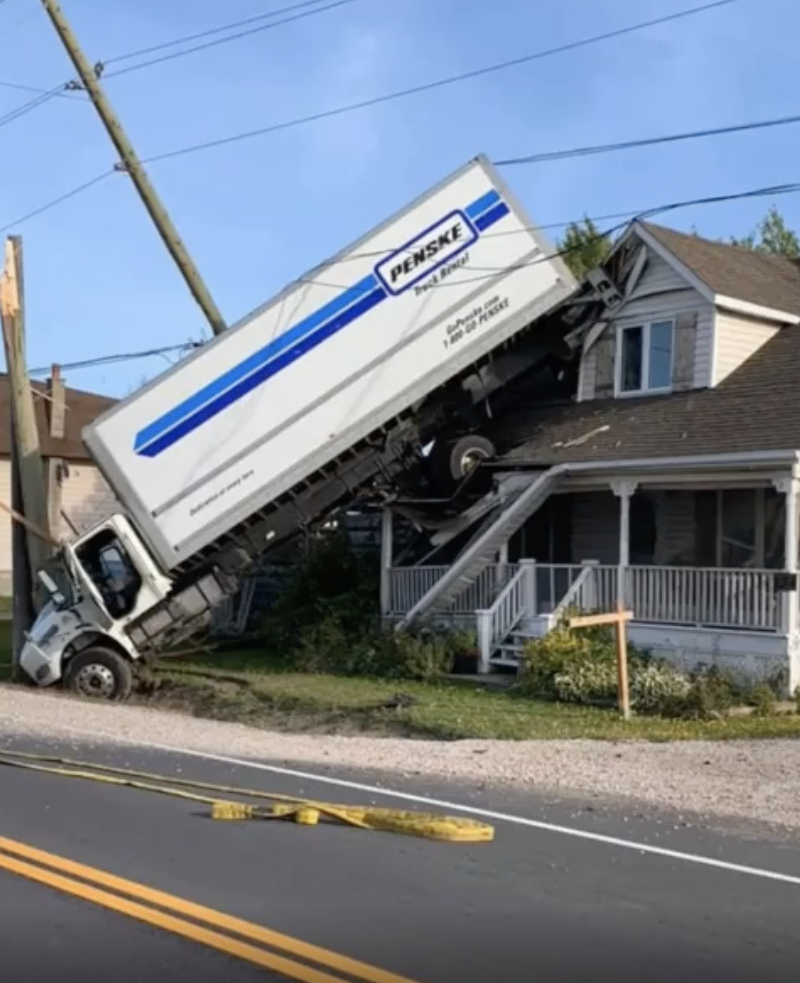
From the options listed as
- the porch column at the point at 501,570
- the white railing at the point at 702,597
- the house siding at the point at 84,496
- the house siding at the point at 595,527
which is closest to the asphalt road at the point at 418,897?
the white railing at the point at 702,597

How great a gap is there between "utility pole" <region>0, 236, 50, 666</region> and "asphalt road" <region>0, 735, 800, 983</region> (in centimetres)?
1274

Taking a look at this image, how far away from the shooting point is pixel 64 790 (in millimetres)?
11047

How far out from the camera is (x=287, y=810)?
10000 mm

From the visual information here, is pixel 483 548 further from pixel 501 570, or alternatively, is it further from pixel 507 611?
pixel 507 611

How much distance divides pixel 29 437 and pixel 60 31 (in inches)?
310

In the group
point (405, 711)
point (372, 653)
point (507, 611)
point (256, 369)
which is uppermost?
point (256, 369)

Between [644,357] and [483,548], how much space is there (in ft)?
13.8

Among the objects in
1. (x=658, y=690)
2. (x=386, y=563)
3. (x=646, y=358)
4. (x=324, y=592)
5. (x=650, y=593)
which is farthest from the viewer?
(x=324, y=592)

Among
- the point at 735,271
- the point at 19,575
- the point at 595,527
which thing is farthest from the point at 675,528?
the point at 19,575

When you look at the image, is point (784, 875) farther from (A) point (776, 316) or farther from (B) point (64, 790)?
(A) point (776, 316)

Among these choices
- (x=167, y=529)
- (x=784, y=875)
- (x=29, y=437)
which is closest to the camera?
(x=784, y=875)

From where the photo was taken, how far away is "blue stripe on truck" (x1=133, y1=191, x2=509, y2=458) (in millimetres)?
20109

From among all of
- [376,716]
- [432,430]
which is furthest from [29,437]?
[376,716]

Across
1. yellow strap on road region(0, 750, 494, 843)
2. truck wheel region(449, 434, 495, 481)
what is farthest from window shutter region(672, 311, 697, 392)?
yellow strap on road region(0, 750, 494, 843)
